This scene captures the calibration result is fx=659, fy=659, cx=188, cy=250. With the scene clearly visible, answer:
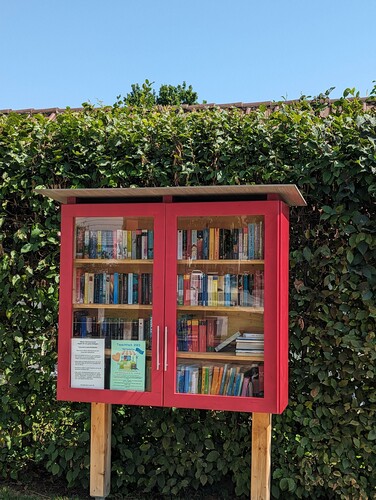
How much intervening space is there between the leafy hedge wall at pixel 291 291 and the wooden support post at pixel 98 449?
8.0 inches

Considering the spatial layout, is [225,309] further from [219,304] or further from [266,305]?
[266,305]

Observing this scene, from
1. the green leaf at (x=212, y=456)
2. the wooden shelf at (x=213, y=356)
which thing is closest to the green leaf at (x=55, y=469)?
the green leaf at (x=212, y=456)

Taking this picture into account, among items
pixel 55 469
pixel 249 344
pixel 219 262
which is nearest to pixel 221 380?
pixel 249 344

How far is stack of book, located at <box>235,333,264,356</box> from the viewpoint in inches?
157

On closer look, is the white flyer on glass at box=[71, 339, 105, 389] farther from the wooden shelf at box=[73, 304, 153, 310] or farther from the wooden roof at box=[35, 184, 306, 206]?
the wooden roof at box=[35, 184, 306, 206]

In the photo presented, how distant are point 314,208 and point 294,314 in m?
0.72

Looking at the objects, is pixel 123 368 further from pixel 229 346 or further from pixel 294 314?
pixel 294 314

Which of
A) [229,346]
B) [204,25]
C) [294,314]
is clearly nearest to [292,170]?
[294,314]

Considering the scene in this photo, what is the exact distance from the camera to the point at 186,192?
4.03m

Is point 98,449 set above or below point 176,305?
below

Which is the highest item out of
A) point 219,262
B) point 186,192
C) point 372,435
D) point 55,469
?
point 186,192

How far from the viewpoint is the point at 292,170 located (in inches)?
171

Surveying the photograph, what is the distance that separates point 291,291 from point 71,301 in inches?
57.2

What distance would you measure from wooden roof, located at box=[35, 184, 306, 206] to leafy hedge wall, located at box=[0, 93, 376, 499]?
1.09ft
